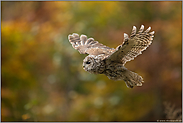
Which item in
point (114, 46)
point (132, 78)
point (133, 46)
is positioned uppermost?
point (114, 46)

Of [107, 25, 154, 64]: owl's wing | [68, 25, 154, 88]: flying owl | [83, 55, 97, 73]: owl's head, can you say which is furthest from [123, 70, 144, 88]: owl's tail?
[83, 55, 97, 73]: owl's head

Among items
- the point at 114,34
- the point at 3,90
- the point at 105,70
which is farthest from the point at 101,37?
the point at 105,70

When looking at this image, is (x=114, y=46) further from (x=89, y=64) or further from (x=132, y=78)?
(x=89, y=64)

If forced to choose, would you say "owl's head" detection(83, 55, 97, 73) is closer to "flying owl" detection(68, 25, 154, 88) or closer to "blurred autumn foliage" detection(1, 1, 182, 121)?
"flying owl" detection(68, 25, 154, 88)

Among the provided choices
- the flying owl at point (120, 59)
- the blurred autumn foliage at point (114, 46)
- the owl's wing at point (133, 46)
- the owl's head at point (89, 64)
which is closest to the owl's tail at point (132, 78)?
the flying owl at point (120, 59)

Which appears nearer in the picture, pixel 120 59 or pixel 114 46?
pixel 120 59

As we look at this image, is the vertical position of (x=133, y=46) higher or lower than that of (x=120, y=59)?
higher

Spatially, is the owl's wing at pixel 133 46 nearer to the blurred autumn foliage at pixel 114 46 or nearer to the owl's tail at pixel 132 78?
the owl's tail at pixel 132 78

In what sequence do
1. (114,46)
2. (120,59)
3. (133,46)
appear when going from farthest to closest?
(114,46) → (120,59) → (133,46)

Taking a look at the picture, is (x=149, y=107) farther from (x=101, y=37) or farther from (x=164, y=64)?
(x=101, y=37)

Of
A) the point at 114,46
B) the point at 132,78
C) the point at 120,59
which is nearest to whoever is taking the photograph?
the point at 120,59

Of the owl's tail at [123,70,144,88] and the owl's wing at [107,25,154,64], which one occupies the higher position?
the owl's wing at [107,25,154,64]

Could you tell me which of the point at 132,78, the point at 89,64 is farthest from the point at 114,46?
the point at 89,64
